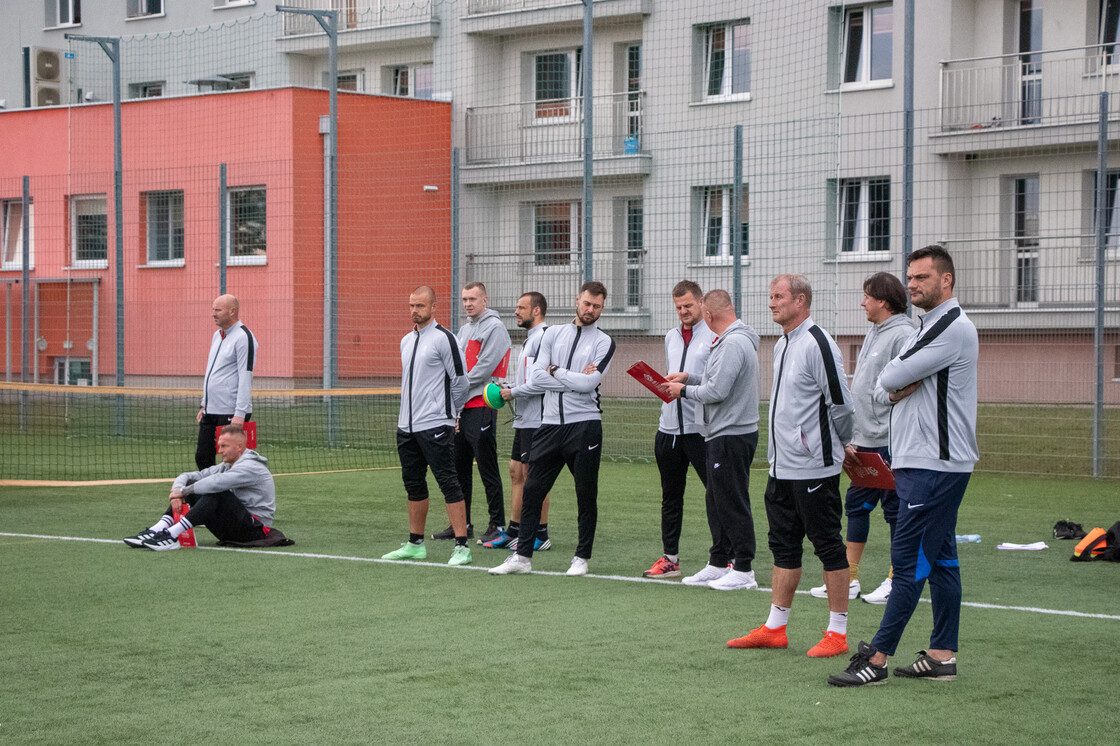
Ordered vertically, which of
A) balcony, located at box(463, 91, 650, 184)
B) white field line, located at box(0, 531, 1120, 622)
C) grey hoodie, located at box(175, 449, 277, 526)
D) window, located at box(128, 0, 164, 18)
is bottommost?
white field line, located at box(0, 531, 1120, 622)

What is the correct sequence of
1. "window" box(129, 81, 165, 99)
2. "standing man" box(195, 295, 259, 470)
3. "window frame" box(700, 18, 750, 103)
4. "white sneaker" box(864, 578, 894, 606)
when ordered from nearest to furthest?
"white sneaker" box(864, 578, 894, 606)
"standing man" box(195, 295, 259, 470)
"window frame" box(700, 18, 750, 103)
"window" box(129, 81, 165, 99)

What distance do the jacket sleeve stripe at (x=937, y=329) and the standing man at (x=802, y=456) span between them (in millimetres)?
743

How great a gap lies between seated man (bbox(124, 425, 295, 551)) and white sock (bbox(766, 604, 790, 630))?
4655mm

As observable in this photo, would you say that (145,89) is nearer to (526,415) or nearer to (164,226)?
(164,226)

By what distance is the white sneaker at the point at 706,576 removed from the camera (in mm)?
8397

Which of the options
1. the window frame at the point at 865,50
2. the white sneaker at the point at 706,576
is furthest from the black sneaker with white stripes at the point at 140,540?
the window frame at the point at 865,50

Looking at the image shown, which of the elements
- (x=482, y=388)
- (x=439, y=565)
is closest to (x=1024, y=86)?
(x=482, y=388)

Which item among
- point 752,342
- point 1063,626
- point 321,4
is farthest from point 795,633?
point 321,4

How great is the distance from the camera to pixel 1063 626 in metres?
6.96

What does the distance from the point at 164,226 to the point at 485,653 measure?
2075 cm

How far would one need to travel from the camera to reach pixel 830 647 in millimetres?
6312

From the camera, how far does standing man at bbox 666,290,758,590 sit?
8.03m

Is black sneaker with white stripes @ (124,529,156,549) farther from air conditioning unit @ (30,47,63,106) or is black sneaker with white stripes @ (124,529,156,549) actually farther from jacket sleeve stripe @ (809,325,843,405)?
air conditioning unit @ (30,47,63,106)

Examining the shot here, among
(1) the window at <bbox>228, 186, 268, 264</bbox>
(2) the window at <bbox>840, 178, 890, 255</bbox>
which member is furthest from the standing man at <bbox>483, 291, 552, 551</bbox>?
(1) the window at <bbox>228, 186, 268, 264</bbox>
